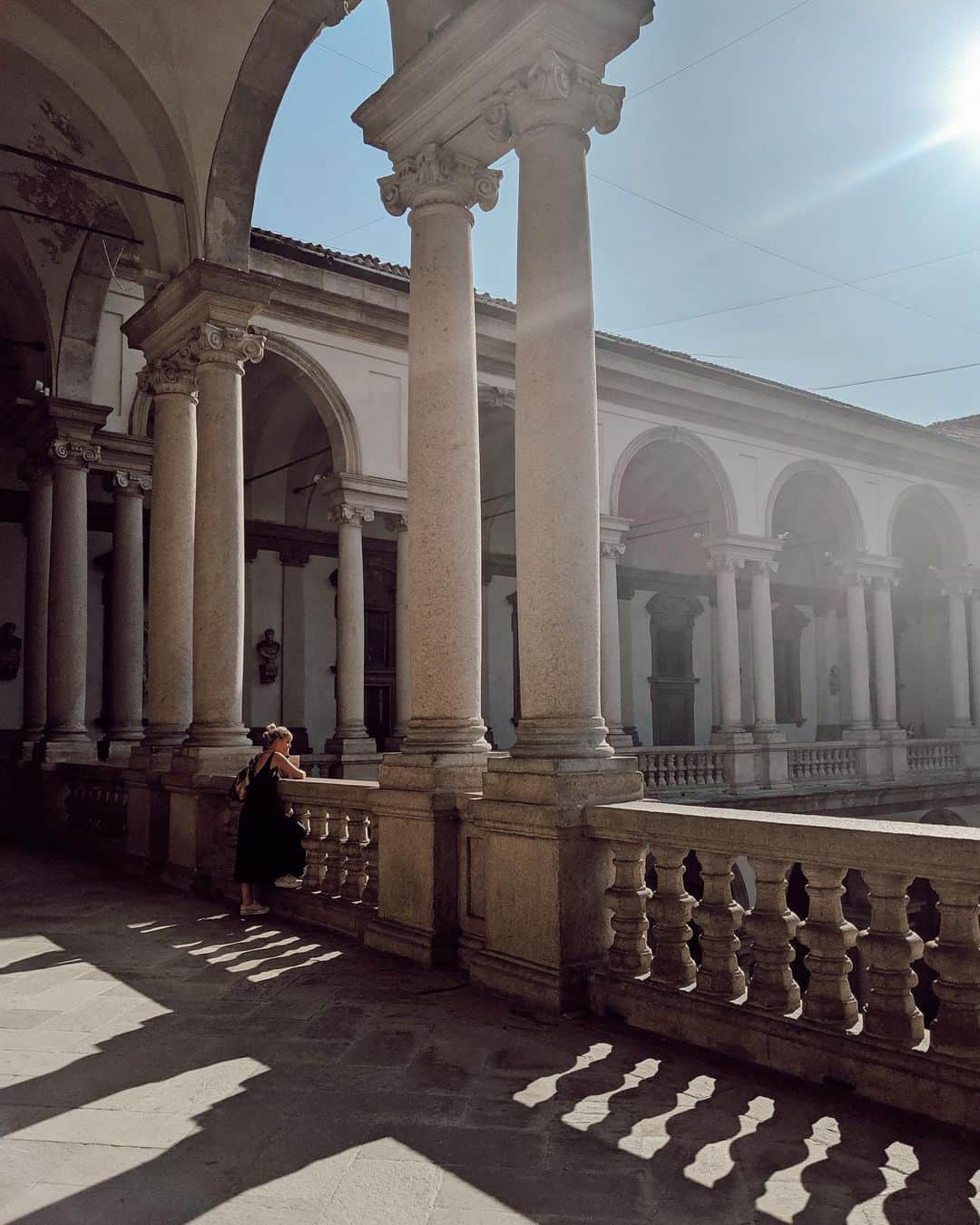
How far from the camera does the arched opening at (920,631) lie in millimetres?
26609

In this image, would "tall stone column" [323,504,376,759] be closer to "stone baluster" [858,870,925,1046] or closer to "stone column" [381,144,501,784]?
"stone column" [381,144,501,784]

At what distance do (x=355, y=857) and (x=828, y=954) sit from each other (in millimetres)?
3416

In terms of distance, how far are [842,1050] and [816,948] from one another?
343mm

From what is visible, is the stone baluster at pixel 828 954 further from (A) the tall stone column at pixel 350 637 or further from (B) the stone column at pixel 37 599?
(B) the stone column at pixel 37 599

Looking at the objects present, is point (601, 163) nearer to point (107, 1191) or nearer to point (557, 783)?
point (557, 783)

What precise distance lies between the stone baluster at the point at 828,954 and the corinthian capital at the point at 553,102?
386cm

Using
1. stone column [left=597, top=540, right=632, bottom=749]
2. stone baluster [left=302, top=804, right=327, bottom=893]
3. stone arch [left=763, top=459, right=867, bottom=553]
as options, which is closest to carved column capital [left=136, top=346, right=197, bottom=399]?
stone baluster [left=302, top=804, right=327, bottom=893]

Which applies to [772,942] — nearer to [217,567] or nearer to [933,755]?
[217,567]

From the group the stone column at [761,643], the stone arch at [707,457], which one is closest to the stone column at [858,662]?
the stone column at [761,643]

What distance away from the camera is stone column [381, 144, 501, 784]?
5.67 m

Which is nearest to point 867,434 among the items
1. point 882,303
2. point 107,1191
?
point 882,303

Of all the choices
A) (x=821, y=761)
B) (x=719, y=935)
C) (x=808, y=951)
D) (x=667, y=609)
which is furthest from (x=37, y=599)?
(x=667, y=609)

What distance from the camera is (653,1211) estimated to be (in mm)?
2684

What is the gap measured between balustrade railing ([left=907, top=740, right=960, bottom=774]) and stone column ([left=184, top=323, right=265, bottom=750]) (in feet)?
54.8
